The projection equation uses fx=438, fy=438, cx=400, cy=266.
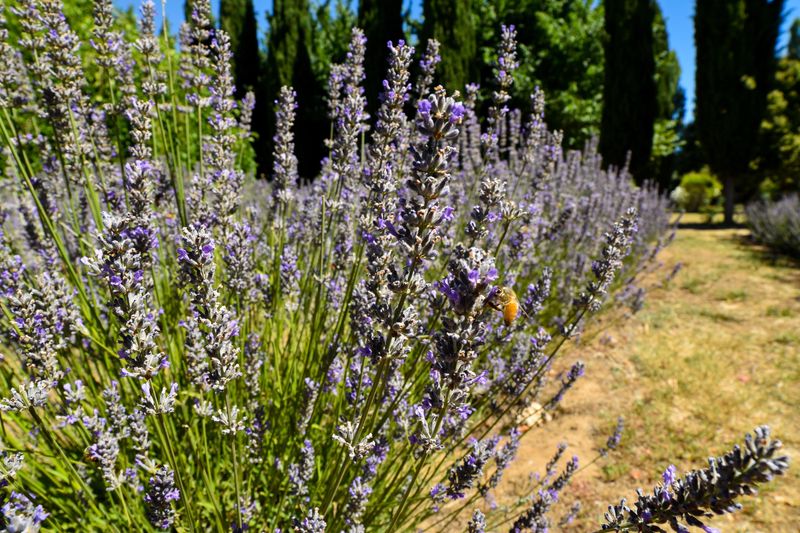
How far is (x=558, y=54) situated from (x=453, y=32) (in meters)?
7.10

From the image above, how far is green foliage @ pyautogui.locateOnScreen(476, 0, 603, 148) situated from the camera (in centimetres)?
1494

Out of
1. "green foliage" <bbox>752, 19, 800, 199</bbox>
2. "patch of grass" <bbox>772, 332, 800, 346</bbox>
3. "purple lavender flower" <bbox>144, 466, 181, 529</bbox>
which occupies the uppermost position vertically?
"green foliage" <bbox>752, 19, 800, 199</bbox>

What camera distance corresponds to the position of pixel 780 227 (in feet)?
28.6

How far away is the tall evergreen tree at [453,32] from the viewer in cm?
1063

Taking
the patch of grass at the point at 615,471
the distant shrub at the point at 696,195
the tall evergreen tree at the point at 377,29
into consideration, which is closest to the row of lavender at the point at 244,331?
the patch of grass at the point at 615,471

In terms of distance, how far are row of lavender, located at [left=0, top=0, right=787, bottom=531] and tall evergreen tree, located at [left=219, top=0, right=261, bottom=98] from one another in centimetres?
1299

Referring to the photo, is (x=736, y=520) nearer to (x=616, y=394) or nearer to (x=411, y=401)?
(x=616, y=394)

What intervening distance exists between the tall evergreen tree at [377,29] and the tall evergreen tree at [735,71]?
9.42 m

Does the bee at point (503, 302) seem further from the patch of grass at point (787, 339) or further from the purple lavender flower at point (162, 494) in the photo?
the patch of grass at point (787, 339)

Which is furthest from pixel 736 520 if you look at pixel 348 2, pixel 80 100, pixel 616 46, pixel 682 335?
pixel 348 2

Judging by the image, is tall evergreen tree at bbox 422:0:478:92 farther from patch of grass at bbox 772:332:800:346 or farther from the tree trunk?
the tree trunk

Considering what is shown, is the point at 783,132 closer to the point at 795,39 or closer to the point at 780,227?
the point at 780,227

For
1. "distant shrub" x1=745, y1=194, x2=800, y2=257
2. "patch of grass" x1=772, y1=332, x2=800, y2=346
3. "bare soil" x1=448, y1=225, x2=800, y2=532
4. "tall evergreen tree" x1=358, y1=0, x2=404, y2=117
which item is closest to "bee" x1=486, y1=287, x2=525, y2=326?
"bare soil" x1=448, y1=225, x2=800, y2=532

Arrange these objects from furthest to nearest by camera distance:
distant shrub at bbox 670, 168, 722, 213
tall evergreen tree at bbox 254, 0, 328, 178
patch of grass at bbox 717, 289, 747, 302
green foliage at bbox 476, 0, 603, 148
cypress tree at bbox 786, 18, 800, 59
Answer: cypress tree at bbox 786, 18, 800, 59, distant shrub at bbox 670, 168, 722, 213, green foliage at bbox 476, 0, 603, 148, tall evergreen tree at bbox 254, 0, 328, 178, patch of grass at bbox 717, 289, 747, 302
